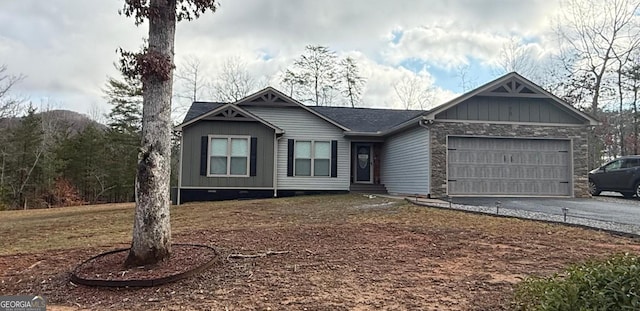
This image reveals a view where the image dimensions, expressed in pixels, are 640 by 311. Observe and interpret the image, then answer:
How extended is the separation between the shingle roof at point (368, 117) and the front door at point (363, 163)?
86 cm

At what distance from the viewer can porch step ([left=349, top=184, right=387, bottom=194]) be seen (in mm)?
17531

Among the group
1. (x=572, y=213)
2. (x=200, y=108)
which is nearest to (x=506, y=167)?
(x=572, y=213)

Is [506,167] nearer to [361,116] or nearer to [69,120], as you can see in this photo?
[361,116]

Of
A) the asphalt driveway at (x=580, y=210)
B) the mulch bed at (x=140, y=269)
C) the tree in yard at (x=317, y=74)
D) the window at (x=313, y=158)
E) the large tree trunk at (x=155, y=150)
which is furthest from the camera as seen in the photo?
the tree in yard at (x=317, y=74)

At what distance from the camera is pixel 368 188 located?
17719 mm

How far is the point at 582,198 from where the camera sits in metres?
14.1

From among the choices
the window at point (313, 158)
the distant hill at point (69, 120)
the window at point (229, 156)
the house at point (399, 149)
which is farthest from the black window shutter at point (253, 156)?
the distant hill at point (69, 120)

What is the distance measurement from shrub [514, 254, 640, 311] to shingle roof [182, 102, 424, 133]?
1426 centimetres

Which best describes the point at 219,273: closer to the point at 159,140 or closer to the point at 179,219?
the point at 159,140

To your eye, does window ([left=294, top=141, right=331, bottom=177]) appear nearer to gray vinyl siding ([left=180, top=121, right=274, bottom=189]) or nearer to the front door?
gray vinyl siding ([left=180, top=121, right=274, bottom=189])

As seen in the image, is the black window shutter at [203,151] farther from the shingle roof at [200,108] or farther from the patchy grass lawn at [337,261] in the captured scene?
the patchy grass lawn at [337,261]

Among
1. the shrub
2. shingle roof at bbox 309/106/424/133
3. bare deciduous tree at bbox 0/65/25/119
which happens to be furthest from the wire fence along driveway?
bare deciduous tree at bbox 0/65/25/119

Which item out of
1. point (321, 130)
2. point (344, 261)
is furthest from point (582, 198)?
point (344, 261)

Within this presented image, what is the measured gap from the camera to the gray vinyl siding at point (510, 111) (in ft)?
45.9
